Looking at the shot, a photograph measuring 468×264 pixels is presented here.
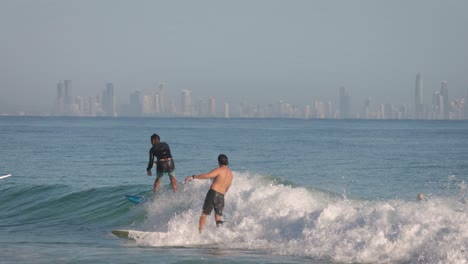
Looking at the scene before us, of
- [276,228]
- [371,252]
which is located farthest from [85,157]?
[371,252]

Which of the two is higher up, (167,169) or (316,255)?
(167,169)

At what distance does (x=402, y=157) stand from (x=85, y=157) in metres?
20.4

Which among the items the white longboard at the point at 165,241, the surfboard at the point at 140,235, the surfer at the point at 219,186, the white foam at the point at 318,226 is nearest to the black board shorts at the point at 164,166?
the white foam at the point at 318,226

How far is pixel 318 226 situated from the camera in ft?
47.8

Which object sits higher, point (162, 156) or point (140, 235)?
point (162, 156)

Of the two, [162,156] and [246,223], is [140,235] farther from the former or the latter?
[162,156]

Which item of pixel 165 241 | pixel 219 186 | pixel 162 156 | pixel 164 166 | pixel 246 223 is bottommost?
pixel 165 241

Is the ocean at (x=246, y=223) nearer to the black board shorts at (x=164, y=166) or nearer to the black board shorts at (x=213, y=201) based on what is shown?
the black board shorts at (x=213, y=201)

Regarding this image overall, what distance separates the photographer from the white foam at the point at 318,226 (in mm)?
12664

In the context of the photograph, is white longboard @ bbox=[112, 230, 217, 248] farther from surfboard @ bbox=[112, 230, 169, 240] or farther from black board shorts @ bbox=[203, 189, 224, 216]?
black board shorts @ bbox=[203, 189, 224, 216]

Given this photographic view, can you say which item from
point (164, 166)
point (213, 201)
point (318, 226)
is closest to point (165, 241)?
point (213, 201)

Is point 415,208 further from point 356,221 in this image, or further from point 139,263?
point 139,263

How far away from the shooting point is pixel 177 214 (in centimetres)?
1777

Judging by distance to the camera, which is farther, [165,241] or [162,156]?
[162,156]
